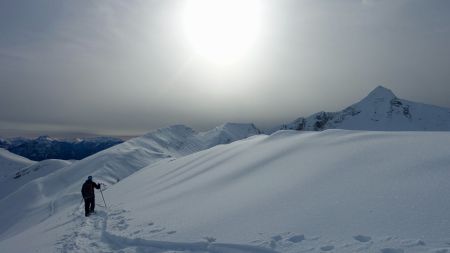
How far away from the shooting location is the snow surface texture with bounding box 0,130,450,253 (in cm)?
826

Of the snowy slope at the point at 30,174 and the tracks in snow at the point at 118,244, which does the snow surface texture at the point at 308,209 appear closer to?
the tracks in snow at the point at 118,244

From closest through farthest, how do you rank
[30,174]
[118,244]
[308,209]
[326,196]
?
1. [308,209]
2. [326,196]
3. [118,244]
4. [30,174]

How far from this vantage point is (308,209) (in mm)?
10539

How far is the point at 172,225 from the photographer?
40.7 feet

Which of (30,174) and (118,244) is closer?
(118,244)

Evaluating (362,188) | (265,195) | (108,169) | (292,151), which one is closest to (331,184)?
(362,188)

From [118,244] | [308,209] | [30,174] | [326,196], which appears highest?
[30,174]

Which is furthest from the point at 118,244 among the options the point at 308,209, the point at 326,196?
the point at 326,196

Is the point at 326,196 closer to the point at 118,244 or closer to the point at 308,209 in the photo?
the point at 308,209

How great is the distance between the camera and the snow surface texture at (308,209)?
27.1 feet

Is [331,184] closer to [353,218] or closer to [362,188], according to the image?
[362,188]

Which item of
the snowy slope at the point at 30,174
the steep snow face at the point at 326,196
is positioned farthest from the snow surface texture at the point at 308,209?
the snowy slope at the point at 30,174

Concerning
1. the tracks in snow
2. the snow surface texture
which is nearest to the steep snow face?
the snow surface texture

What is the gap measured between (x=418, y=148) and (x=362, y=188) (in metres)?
4.28
